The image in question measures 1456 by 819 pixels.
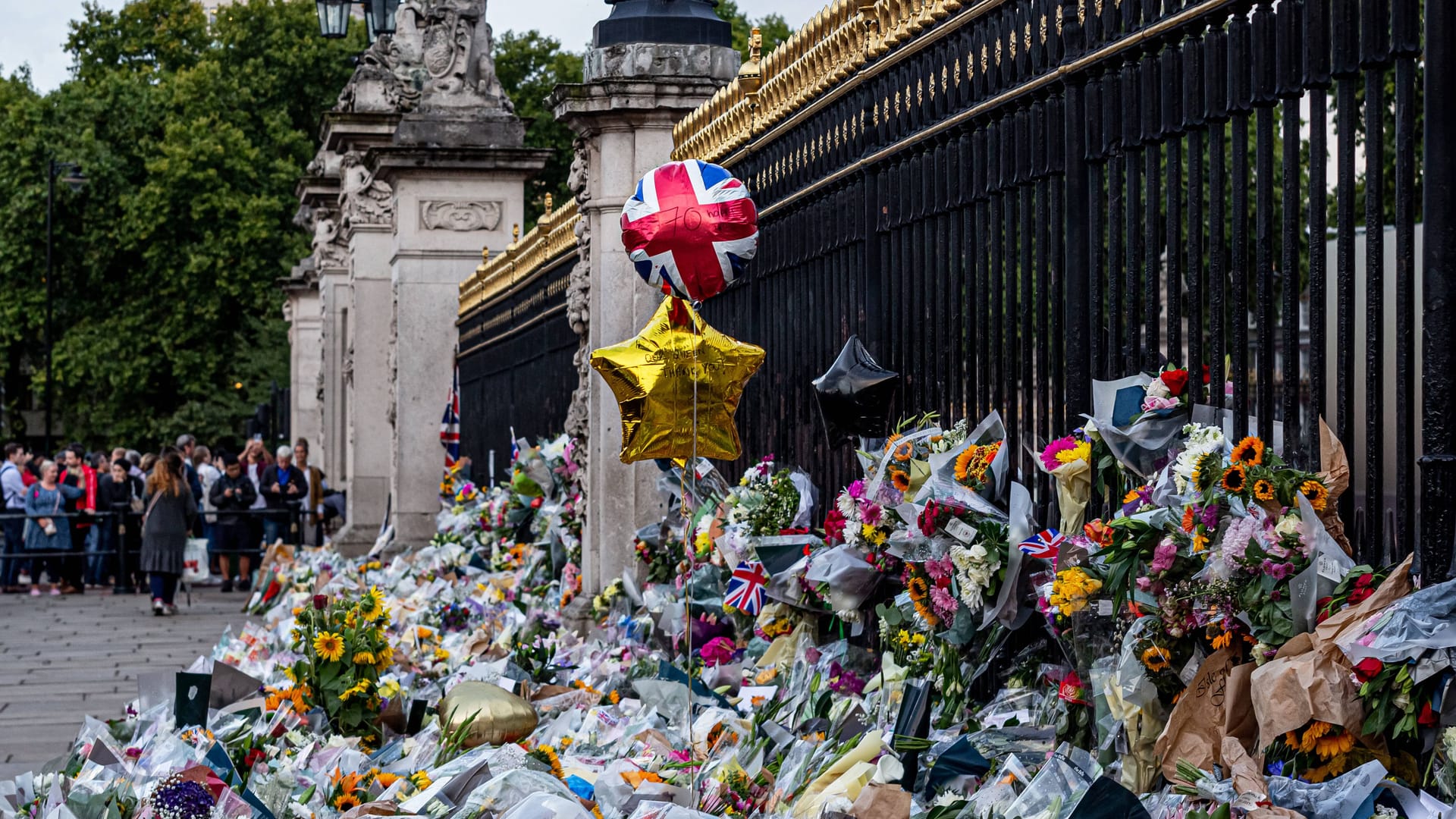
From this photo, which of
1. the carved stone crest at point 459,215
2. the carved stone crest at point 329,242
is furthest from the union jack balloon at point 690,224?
the carved stone crest at point 329,242

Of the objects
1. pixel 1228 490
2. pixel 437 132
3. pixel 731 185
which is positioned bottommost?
pixel 1228 490

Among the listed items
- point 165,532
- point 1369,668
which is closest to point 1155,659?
point 1369,668

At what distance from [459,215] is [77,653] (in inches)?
179

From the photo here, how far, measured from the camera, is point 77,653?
1295 centimetres

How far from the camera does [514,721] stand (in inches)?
263

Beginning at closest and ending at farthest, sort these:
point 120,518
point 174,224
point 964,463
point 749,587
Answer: point 964,463, point 749,587, point 120,518, point 174,224

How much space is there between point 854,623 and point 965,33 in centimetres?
191

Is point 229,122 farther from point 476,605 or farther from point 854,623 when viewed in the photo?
point 854,623

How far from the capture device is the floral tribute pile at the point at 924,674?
3396 millimetres

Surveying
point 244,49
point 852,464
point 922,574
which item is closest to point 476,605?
point 852,464

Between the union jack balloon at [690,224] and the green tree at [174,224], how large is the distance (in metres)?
32.8

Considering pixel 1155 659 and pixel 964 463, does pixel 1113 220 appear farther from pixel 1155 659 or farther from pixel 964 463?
pixel 1155 659

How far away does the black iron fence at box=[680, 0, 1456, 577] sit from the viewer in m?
3.58

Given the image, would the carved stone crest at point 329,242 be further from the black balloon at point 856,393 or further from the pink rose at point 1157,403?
the pink rose at point 1157,403
